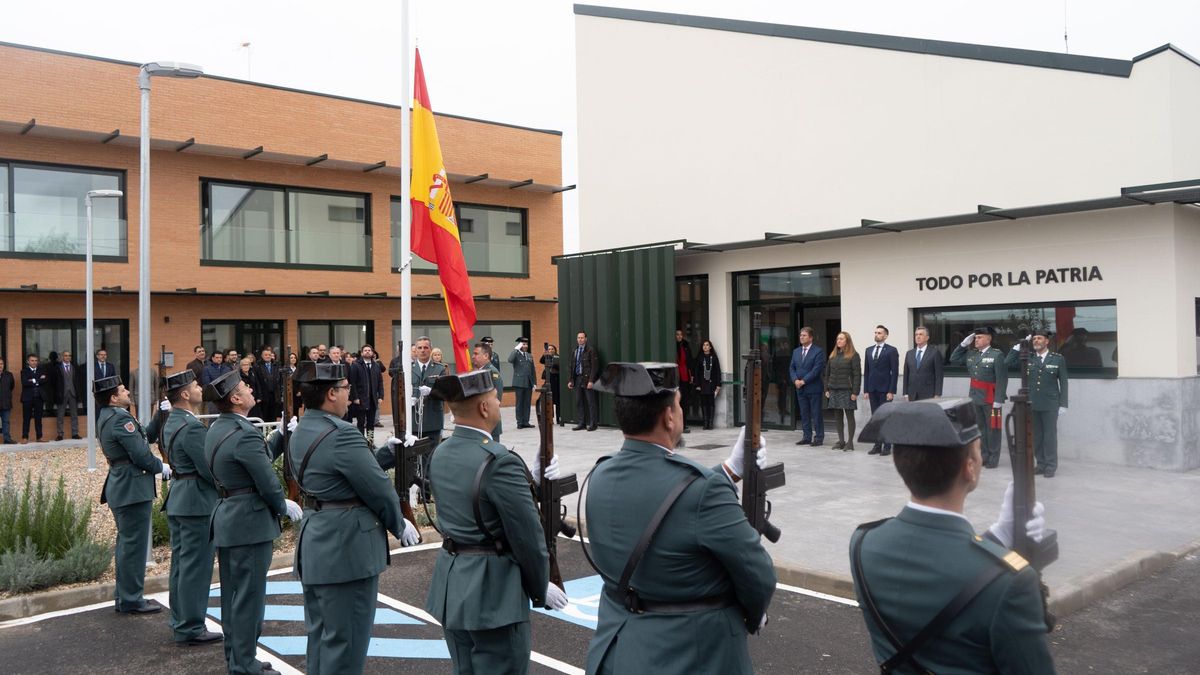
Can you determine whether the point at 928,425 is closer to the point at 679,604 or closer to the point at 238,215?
the point at 679,604

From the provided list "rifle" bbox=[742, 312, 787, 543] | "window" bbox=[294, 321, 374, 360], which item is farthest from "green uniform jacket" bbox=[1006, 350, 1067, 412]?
"window" bbox=[294, 321, 374, 360]

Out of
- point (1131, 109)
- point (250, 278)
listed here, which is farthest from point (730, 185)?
point (250, 278)

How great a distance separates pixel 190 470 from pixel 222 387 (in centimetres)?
96

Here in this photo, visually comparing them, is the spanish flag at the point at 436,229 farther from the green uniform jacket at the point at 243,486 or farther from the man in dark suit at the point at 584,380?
the man in dark suit at the point at 584,380

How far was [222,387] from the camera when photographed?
18.6 feet

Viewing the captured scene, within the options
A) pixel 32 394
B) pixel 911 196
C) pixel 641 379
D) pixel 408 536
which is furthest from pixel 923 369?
pixel 32 394

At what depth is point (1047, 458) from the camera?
11523 mm

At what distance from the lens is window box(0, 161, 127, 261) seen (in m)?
18.4

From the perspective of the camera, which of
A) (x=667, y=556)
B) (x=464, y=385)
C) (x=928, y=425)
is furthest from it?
(x=464, y=385)

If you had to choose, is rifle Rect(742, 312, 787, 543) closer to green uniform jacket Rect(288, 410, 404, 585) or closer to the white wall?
green uniform jacket Rect(288, 410, 404, 585)

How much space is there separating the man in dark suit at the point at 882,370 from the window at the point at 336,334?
13952mm

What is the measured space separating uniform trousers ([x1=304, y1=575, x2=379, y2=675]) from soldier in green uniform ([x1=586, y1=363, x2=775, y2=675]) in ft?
6.25

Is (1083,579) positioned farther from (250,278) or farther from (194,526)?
(250,278)

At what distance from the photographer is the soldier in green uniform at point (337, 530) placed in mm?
4613
